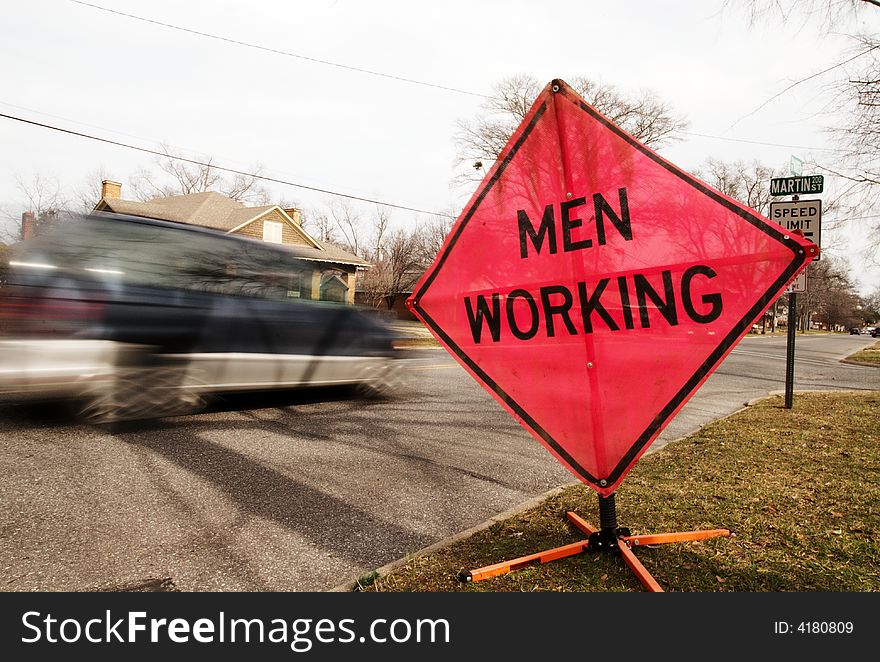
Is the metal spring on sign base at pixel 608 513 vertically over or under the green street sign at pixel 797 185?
under

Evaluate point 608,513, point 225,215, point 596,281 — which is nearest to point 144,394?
point 608,513

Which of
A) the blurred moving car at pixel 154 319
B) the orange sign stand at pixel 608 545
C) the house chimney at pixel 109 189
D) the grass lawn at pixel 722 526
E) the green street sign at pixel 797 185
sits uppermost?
the house chimney at pixel 109 189

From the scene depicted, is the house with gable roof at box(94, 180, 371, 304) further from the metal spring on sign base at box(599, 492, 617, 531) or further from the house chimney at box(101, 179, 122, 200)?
the metal spring on sign base at box(599, 492, 617, 531)

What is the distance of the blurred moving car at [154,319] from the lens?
5.09 meters

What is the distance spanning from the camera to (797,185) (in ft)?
26.8

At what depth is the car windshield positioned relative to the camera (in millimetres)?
5379

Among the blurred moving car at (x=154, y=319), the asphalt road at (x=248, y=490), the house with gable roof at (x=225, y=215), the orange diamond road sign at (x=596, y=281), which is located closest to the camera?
the orange diamond road sign at (x=596, y=281)

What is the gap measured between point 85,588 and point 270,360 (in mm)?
4244

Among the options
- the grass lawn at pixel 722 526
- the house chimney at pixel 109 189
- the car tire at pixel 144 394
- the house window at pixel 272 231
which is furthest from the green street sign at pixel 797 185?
the house chimney at pixel 109 189

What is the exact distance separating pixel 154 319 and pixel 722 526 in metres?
5.38

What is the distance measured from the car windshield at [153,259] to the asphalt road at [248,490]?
1530 millimetres

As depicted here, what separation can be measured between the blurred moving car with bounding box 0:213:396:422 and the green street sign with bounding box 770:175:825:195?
6910 mm

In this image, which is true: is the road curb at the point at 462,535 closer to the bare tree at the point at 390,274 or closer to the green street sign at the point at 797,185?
the green street sign at the point at 797,185

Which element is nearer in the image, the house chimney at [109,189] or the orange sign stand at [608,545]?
the orange sign stand at [608,545]
